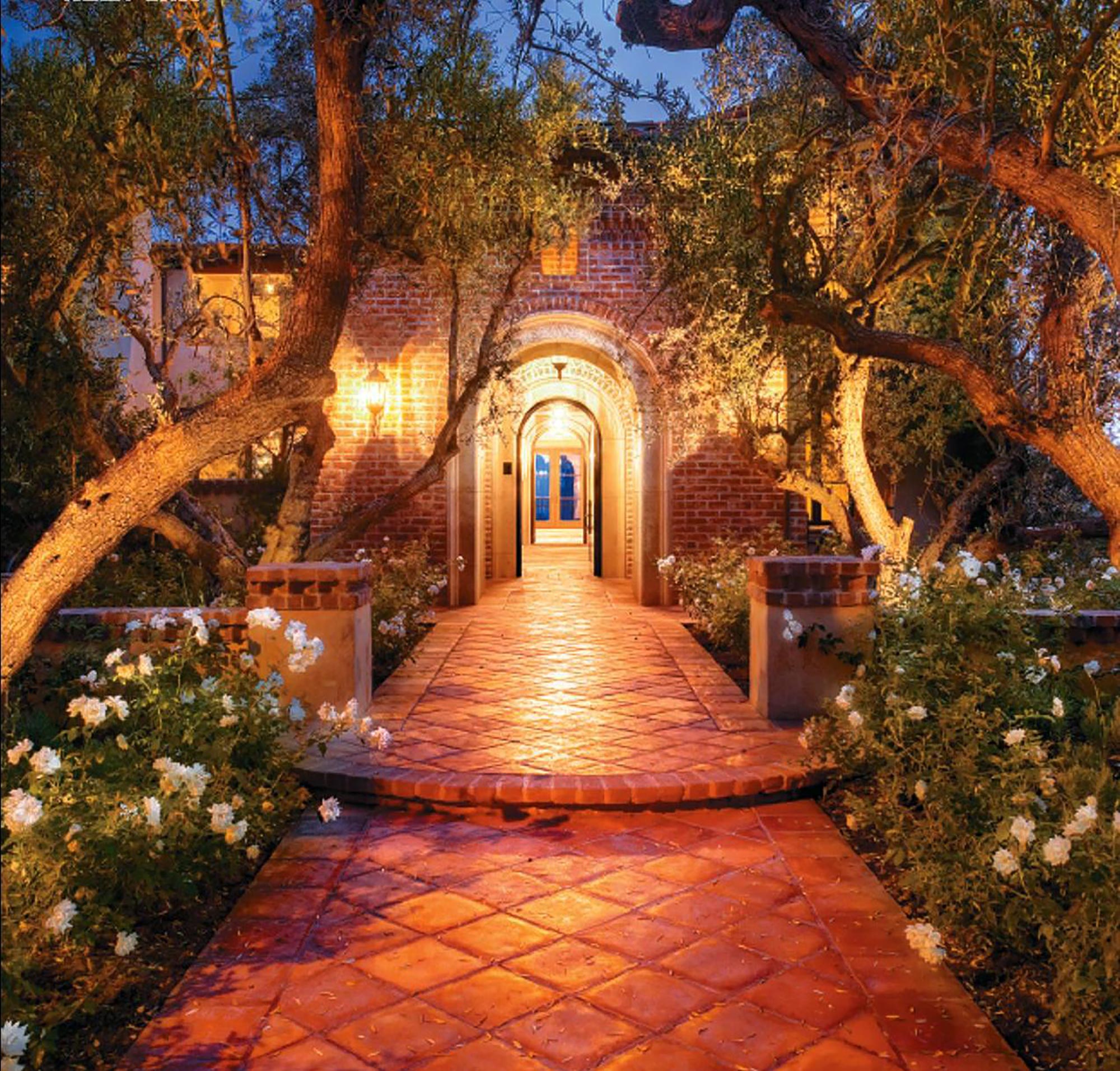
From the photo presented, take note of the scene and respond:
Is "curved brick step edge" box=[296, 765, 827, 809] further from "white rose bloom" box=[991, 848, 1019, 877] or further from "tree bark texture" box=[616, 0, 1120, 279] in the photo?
"tree bark texture" box=[616, 0, 1120, 279]

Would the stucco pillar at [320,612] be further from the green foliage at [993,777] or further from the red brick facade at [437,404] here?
the red brick facade at [437,404]

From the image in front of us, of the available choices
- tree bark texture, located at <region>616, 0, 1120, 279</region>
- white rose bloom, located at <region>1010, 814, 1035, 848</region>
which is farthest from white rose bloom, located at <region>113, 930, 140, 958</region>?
tree bark texture, located at <region>616, 0, 1120, 279</region>

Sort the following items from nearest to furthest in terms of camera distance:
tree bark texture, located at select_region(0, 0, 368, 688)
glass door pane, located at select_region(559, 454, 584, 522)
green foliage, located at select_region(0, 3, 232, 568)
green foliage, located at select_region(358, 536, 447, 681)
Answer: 1. tree bark texture, located at select_region(0, 0, 368, 688)
2. green foliage, located at select_region(0, 3, 232, 568)
3. green foliage, located at select_region(358, 536, 447, 681)
4. glass door pane, located at select_region(559, 454, 584, 522)

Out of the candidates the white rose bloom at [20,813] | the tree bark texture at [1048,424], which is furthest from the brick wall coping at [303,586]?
the tree bark texture at [1048,424]

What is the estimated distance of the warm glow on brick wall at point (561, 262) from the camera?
41.0 ft

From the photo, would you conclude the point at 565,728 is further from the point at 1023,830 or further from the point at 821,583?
the point at 1023,830

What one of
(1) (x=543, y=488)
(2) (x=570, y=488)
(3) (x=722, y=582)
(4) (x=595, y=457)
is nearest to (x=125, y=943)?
(3) (x=722, y=582)

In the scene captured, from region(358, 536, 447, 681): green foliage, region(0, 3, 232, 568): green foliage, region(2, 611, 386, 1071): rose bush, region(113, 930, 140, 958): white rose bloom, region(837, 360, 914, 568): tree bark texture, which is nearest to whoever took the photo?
region(2, 611, 386, 1071): rose bush

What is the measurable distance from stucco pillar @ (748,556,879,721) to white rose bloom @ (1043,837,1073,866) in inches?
126

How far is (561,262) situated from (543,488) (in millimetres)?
21371

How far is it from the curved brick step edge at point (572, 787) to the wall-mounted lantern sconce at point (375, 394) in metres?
7.76

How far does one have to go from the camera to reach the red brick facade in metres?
12.5

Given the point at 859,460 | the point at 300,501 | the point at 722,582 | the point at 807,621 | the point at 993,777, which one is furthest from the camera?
the point at 722,582

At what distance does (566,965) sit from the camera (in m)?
3.30
